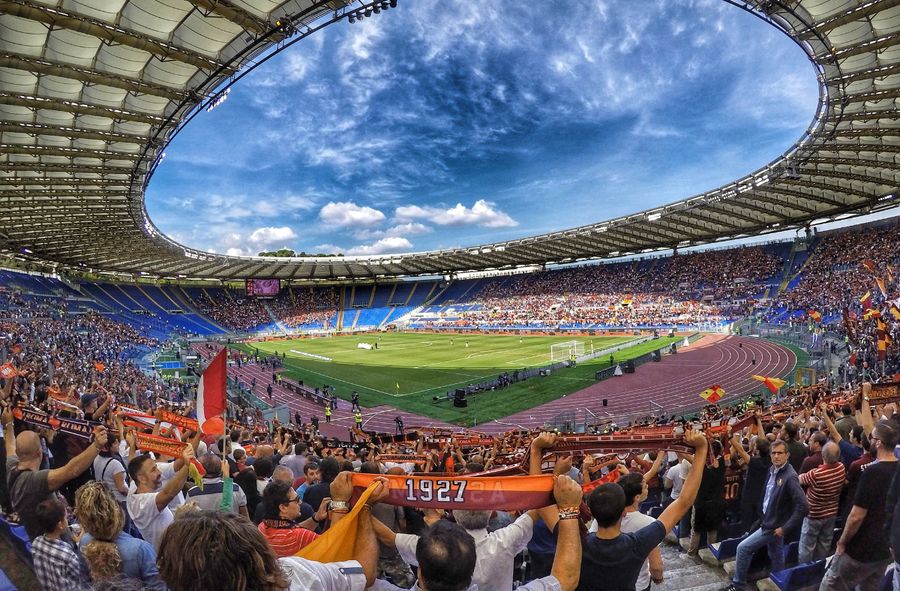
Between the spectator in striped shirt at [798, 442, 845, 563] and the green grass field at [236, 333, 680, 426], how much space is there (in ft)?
57.1

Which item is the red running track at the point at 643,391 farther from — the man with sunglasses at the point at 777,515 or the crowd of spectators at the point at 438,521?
the man with sunglasses at the point at 777,515

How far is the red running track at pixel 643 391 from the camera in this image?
23.1m

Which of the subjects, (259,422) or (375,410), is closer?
(259,422)

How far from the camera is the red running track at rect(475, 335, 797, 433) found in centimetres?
2311

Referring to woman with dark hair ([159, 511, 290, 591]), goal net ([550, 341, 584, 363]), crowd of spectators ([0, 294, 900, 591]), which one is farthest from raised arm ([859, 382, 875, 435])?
goal net ([550, 341, 584, 363])

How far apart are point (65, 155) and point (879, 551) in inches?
1081

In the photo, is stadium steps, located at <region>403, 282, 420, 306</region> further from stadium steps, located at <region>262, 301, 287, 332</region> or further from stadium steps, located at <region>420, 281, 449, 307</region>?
stadium steps, located at <region>262, 301, 287, 332</region>

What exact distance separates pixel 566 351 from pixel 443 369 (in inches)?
429

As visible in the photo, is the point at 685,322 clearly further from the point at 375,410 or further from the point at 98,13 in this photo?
the point at 98,13

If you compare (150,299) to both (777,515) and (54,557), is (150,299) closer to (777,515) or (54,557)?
(54,557)

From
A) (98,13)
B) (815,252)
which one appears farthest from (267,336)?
Answer: (815,252)

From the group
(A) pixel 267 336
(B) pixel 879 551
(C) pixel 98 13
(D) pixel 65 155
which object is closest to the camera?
(B) pixel 879 551

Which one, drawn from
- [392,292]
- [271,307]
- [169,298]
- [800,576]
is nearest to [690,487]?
[800,576]

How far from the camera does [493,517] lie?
193 inches
